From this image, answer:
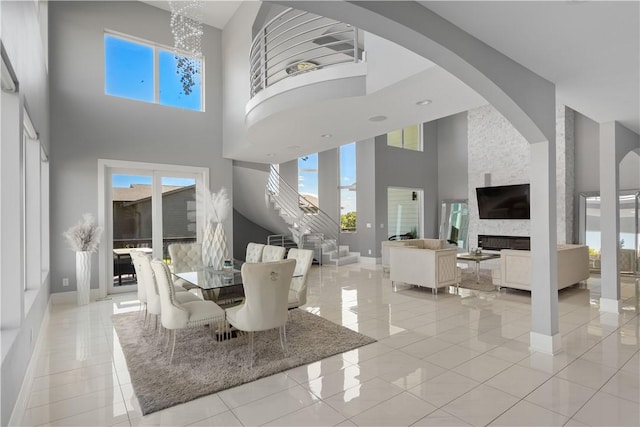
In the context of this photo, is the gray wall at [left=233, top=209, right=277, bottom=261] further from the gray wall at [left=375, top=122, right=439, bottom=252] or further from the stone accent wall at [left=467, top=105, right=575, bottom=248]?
the stone accent wall at [left=467, top=105, right=575, bottom=248]

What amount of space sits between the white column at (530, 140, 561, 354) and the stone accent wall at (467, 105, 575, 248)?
19.6 ft

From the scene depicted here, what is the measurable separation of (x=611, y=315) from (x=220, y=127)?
7.84 meters

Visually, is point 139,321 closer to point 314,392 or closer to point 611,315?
point 314,392

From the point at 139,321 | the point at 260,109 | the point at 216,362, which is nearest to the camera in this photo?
the point at 216,362

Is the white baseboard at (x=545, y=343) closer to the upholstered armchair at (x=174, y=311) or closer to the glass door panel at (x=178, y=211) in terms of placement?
the upholstered armchair at (x=174, y=311)

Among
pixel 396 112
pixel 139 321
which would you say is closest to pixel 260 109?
pixel 396 112

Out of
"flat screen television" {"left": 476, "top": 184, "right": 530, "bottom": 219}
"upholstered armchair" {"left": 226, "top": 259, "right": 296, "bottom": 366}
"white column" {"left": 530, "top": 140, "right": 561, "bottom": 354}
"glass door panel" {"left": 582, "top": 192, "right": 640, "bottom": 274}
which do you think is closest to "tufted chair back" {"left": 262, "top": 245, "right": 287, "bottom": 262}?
"upholstered armchair" {"left": 226, "top": 259, "right": 296, "bottom": 366}

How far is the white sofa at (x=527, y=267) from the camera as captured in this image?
20.0ft

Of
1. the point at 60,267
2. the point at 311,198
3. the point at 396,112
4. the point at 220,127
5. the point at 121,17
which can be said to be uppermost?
the point at 121,17

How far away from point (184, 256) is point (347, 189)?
22.0 ft

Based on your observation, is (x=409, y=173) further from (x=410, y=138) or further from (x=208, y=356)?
(x=208, y=356)

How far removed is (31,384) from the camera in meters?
3.07

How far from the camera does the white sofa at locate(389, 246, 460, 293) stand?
245 inches

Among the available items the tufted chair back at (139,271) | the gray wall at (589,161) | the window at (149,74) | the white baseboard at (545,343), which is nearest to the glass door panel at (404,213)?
the gray wall at (589,161)
